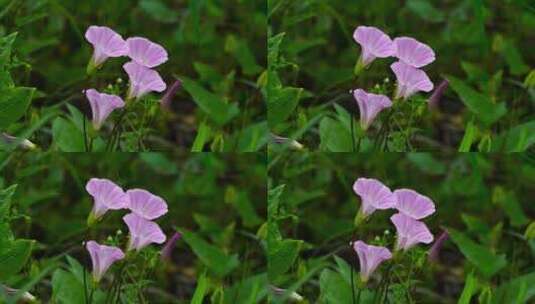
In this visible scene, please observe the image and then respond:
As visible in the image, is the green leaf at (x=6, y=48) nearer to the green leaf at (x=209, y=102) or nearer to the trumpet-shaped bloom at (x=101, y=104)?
the trumpet-shaped bloom at (x=101, y=104)

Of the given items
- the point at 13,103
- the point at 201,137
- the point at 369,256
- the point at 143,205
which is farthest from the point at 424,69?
the point at 13,103

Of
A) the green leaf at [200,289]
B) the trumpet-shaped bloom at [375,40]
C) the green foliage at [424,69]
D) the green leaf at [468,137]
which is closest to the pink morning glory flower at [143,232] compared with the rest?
the green leaf at [200,289]

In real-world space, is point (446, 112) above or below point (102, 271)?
above

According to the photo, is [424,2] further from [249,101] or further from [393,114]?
[249,101]

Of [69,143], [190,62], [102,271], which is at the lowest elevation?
[102,271]

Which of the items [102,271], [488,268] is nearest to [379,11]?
[488,268]

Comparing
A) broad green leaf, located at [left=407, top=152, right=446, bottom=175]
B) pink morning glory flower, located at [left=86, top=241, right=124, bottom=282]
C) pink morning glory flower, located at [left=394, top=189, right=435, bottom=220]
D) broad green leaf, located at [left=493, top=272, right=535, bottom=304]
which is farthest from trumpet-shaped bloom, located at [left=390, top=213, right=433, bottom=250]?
pink morning glory flower, located at [left=86, top=241, right=124, bottom=282]
